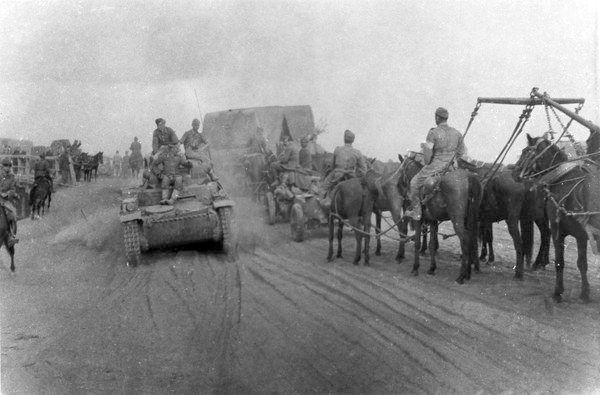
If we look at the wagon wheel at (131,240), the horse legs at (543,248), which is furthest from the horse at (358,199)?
the wagon wheel at (131,240)

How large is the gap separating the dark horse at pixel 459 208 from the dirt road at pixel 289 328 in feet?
1.25

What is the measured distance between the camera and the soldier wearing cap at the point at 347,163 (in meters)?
11.4

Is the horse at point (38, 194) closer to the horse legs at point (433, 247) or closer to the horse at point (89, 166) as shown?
the horse legs at point (433, 247)

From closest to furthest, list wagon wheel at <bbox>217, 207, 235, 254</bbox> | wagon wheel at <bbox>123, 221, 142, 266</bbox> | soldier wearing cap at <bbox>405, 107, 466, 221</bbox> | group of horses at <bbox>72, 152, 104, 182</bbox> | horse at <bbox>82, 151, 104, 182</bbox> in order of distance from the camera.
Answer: soldier wearing cap at <bbox>405, 107, 466, 221</bbox>, wagon wheel at <bbox>123, 221, 142, 266</bbox>, wagon wheel at <bbox>217, 207, 235, 254</bbox>, group of horses at <bbox>72, 152, 104, 182</bbox>, horse at <bbox>82, 151, 104, 182</bbox>

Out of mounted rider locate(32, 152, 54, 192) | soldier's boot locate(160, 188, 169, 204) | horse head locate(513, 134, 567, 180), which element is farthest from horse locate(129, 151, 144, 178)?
horse head locate(513, 134, 567, 180)

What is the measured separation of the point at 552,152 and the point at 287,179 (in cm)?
781

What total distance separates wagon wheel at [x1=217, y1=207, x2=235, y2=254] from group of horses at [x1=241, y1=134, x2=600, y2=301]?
1.87 meters

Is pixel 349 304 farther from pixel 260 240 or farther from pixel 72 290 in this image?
pixel 260 240

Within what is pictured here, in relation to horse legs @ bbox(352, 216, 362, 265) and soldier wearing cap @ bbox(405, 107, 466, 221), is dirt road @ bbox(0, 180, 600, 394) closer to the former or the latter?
horse legs @ bbox(352, 216, 362, 265)

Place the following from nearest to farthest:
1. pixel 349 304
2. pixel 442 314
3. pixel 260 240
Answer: pixel 442 314
pixel 349 304
pixel 260 240

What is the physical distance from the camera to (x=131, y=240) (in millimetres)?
10102

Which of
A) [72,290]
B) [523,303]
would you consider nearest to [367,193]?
[523,303]

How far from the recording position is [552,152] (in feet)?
26.5

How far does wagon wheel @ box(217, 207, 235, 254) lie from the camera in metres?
10.6
